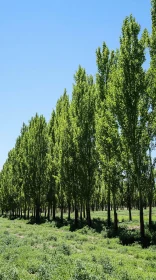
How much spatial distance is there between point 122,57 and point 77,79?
38.5 ft

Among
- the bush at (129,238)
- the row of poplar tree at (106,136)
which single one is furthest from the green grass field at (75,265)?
the row of poplar tree at (106,136)

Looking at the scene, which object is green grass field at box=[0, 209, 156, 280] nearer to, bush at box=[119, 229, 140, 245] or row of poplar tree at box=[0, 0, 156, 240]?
bush at box=[119, 229, 140, 245]

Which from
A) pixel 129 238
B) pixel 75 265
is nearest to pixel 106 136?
pixel 129 238

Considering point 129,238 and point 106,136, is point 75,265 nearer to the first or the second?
point 129,238

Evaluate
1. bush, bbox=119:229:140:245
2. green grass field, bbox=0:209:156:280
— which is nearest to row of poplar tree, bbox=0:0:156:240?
bush, bbox=119:229:140:245

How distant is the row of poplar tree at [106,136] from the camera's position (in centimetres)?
1884

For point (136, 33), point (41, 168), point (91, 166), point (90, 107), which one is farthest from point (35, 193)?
point (136, 33)

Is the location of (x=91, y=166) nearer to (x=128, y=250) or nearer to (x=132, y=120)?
(x=132, y=120)

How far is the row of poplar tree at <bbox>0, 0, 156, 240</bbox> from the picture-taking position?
1884 centimetres

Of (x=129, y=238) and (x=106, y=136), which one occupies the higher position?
(x=106, y=136)

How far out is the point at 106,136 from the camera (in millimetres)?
22250

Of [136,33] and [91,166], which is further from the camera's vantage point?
[91,166]

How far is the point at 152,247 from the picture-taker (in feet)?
50.3

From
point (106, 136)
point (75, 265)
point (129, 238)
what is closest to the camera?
point (75, 265)
